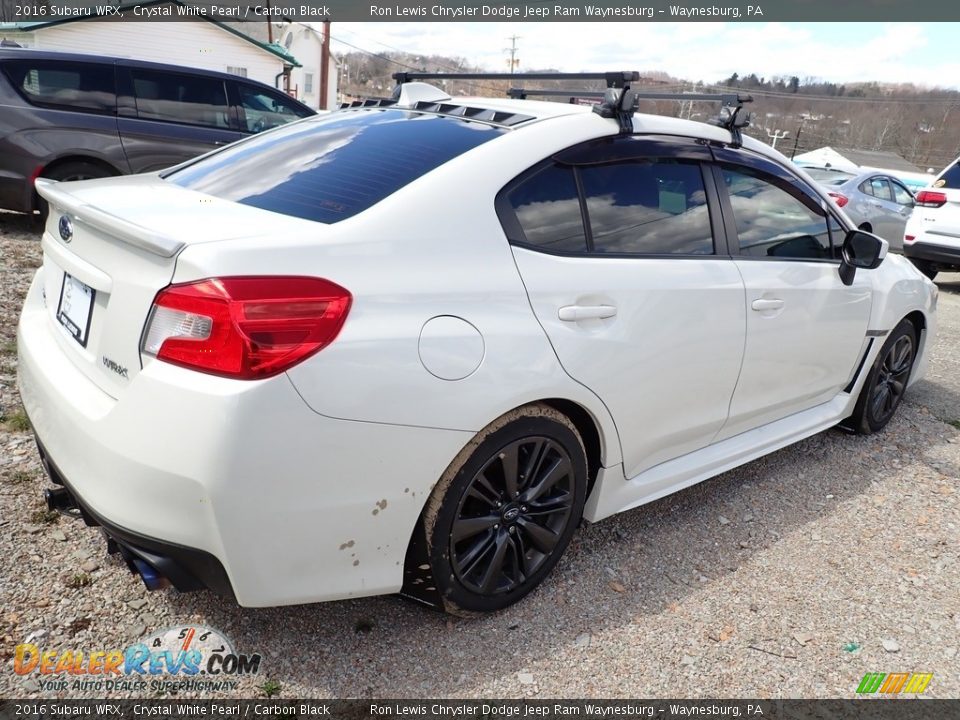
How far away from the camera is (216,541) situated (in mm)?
1918

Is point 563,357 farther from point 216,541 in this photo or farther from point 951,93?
point 951,93

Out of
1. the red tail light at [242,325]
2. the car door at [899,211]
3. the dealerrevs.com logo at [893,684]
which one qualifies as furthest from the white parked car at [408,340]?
the car door at [899,211]

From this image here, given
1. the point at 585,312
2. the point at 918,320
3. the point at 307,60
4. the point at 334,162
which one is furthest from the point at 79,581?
the point at 307,60

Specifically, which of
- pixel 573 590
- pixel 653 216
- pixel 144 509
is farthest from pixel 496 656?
pixel 653 216

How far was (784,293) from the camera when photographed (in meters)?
3.30

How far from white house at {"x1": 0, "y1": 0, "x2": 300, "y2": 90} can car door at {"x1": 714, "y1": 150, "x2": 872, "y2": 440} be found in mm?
24596

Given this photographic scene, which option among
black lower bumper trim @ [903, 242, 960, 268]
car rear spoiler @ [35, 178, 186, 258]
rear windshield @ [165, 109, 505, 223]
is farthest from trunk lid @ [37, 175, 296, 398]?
black lower bumper trim @ [903, 242, 960, 268]

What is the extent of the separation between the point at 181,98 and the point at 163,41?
2265 centimetres

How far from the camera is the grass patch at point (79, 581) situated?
8.38ft

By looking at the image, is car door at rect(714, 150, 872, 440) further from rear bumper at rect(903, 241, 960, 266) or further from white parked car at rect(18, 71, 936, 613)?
rear bumper at rect(903, 241, 960, 266)

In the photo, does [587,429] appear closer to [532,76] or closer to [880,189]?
[532,76]

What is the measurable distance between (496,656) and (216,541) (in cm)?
101

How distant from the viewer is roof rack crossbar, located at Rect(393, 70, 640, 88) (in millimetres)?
2838

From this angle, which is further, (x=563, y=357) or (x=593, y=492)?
(x=593, y=492)
